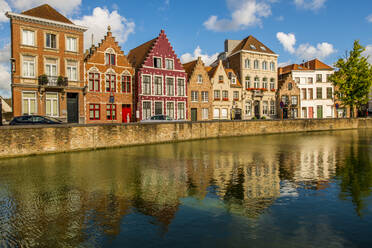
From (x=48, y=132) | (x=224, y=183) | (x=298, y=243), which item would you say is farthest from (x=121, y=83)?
(x=298, y=243)

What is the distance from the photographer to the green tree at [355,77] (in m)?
46.4

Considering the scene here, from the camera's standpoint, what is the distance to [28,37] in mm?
27812

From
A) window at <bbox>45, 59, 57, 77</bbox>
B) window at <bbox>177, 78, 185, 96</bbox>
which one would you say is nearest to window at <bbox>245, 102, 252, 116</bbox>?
window at <bbox>177, 78, 185, 96</bbox>

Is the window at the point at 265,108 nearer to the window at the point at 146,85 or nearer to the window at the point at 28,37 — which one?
the window at the point at 146,85

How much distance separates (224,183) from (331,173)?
5.36 m

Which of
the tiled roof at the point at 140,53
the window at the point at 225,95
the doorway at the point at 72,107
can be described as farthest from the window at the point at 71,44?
the window at the point at 225,95

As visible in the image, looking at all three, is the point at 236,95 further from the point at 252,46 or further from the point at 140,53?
the point at 140,53

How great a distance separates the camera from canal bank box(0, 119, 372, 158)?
18.8 meters

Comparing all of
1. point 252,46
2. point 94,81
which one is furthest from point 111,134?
point 252,46

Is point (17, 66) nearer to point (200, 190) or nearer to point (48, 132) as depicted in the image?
point (48, 132)

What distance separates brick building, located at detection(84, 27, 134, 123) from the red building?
60.3 inches

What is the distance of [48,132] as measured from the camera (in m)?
19.9

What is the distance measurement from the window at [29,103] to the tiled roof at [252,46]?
34127 mm

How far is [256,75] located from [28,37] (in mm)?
35714
